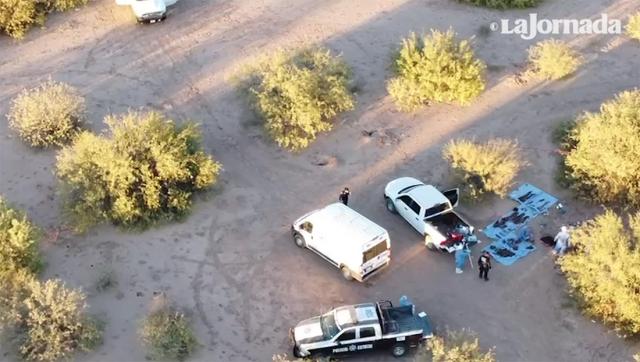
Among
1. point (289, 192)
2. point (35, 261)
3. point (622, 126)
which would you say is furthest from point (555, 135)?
point (35, 261)

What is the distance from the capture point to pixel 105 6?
1168 inches

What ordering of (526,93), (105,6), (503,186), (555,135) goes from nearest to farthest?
(503,186) → (555,135) → (526,93) → (105,6)

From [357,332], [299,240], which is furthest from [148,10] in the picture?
[357,332]

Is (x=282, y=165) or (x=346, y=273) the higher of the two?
(x=282, y=165)

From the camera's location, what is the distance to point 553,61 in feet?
83.9

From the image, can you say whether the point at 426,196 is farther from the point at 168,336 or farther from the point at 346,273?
the point at 168,336

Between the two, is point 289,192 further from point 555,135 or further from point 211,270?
point 555,135

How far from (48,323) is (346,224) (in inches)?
289

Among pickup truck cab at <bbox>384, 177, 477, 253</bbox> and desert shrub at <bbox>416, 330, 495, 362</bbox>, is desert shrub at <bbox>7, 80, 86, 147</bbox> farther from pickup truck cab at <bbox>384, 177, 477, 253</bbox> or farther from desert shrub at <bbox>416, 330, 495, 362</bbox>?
desert shrub at <bbox>416, 330, 495, 362</bbox>

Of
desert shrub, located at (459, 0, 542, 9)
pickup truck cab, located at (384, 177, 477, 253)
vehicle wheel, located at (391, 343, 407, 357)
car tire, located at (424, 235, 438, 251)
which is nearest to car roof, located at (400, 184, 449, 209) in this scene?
pickup truck cab, located at (384, 177, 477, 253)

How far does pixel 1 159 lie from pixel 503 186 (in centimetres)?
1438

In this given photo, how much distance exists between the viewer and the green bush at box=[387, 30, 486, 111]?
2436 cm

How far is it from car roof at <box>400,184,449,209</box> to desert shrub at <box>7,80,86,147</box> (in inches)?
395

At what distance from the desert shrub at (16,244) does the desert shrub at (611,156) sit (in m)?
14.4
